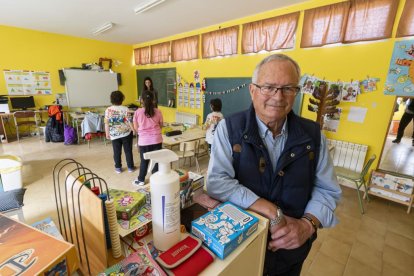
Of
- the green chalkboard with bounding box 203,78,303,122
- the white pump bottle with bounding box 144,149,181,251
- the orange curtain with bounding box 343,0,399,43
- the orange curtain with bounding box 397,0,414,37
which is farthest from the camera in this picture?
the green chalkboard with bounding box 203,78,303,122

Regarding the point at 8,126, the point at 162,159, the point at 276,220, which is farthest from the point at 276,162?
the point at 8,126

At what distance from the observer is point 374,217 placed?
254 centimetres

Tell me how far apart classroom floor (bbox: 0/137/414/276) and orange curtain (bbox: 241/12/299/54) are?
2634 mm

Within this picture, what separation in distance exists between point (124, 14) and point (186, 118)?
2.74 metres

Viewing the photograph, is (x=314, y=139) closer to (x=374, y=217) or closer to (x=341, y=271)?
(x=341, y=271)

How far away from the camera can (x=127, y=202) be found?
0.73 metres

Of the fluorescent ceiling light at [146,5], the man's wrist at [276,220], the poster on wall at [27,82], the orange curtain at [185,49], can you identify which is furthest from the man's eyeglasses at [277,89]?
the poster on wall at [27,82]

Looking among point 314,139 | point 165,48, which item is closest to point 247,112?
point 314,139

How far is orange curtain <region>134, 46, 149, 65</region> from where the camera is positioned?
267 inches

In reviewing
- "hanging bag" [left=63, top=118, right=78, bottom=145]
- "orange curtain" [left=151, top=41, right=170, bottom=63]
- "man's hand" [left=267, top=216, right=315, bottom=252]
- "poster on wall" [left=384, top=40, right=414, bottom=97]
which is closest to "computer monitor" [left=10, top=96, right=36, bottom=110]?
"hanging bag" [left=63, top=118, right=78, bottom=145]

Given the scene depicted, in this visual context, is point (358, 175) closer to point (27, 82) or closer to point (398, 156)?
point (398, 156)

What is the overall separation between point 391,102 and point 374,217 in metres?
1.58

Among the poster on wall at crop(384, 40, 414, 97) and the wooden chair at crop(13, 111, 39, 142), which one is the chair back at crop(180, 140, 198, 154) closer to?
the poster on wall at crop(384, 40, 414, 97)

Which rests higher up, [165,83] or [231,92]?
[165,83]
